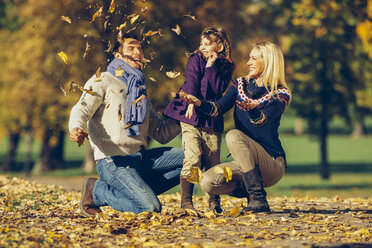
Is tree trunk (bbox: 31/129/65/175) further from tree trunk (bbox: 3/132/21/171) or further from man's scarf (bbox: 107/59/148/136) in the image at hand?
man's scarf (bbox: 107/59/148/136)

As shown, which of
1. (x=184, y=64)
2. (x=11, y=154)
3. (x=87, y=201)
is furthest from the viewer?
(x=11, y=154)

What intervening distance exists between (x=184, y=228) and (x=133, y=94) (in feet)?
4.62

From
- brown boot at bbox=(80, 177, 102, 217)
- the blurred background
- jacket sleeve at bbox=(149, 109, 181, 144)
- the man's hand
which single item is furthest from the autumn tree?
the man's hand

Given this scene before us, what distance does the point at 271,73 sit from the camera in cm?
627

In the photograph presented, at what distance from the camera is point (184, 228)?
569cm

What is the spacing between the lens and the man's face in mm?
6453

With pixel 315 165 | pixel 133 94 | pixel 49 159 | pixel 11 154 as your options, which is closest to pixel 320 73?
pixel 49 159

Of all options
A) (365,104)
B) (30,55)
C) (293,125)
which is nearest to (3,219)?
(30,55)

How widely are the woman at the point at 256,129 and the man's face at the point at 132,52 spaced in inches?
35.2

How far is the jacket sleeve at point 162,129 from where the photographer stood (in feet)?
21.6

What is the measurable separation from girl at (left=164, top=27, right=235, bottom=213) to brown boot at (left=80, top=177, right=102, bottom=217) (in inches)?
35.1

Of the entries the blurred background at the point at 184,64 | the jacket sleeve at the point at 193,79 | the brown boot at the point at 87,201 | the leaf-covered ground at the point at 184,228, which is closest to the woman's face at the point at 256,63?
the jacket sleeve at the point at 193,79

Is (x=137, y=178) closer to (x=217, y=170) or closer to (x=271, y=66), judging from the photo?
(x=217, y=170)

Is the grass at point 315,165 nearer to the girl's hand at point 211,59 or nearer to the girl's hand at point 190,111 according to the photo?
the girl's hand at point 211,59
